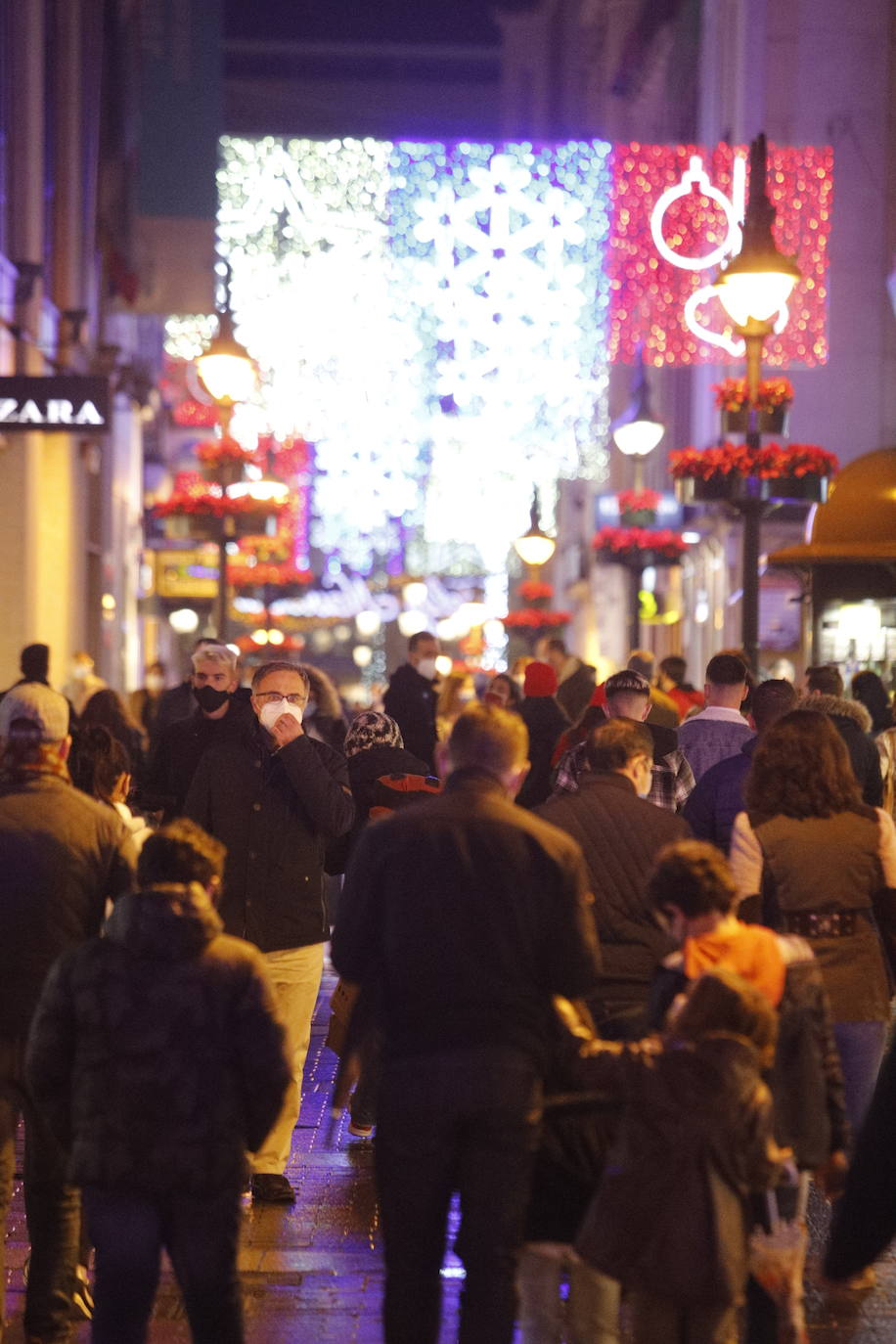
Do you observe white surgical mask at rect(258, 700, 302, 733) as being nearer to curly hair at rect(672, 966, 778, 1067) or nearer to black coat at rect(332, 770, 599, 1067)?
black coat at rect(332, 770, 599, 1067)

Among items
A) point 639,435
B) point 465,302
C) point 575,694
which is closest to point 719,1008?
point 575,694

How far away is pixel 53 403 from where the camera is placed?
17.3 metres

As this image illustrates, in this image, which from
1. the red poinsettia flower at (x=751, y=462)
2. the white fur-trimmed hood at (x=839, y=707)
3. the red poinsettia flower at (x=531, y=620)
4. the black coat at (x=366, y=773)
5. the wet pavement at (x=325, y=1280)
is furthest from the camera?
the red poinsettia flower at (x=531, y=620)

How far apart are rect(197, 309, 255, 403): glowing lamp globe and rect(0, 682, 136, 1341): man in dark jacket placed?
10.7m

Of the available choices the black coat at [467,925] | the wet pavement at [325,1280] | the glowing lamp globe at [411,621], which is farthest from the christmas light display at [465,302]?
the black coat at [467,925]

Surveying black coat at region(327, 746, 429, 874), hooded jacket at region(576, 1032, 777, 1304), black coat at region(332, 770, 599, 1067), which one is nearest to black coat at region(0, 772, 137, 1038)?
black coat at region(332, 770, 599, 1067)

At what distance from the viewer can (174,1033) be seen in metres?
4.51

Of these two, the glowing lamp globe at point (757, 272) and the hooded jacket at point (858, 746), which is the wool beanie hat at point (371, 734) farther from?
the glowing lamp globe at point (757, 272)

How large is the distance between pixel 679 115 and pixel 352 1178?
38.9 m

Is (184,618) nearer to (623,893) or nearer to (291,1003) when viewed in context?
(291,1003)

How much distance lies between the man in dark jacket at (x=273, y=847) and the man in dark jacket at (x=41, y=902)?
1.72 m

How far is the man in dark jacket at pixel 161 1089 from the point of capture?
4.49 meters

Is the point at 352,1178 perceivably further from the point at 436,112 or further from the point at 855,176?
the point at 436,112

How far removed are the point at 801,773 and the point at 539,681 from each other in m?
8.18
